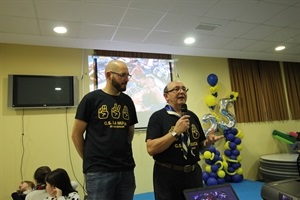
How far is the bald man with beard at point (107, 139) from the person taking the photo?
5.12ft

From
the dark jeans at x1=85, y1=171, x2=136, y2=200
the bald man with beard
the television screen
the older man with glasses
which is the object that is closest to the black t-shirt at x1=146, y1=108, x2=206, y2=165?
the older man with glasses

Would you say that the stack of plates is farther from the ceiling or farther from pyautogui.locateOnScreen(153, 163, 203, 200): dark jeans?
pyautogui.locateOnScreen(153, 163, 203, 200): dark jeans

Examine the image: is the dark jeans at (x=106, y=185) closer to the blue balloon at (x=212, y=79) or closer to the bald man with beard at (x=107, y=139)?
the bald man with beard at (x=107, y=139)

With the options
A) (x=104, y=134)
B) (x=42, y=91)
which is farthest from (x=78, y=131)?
(x=42, y=91)

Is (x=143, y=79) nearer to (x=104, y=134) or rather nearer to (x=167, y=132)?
(x=167, y=132)

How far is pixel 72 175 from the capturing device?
3.82 meters

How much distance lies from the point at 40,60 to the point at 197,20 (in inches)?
105

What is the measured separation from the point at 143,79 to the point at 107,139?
299 cm

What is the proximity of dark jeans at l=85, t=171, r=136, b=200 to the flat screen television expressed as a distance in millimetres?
2566

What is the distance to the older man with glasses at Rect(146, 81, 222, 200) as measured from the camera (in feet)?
5.53

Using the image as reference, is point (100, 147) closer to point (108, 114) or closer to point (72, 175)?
point (108, 114)

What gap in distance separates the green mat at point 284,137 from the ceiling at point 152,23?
2027 mm

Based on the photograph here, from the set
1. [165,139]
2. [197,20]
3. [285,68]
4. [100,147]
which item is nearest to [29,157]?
[100,147]

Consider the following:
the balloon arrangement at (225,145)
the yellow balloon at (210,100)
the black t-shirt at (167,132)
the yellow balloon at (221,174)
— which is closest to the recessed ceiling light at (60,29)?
the black t-shirt at (167,132)
